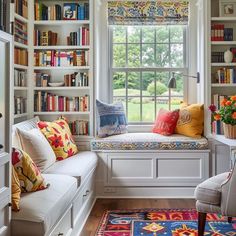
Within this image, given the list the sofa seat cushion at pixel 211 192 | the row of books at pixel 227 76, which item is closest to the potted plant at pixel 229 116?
the row of books at pixel 227 76

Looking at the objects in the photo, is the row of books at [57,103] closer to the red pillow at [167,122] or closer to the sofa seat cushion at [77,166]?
the sofa seat cushion at [77,166]

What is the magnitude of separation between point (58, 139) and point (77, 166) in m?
0.52

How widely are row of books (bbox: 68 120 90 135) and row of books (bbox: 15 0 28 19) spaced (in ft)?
4.81

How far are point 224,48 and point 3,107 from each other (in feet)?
11.3

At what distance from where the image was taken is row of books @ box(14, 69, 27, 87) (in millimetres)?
4090

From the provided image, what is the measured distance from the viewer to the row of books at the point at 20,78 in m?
4.09

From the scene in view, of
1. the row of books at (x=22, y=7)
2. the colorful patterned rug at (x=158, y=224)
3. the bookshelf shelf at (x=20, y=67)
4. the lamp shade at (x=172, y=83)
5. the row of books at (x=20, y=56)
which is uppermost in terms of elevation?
the row of books at (x=22, y=7)

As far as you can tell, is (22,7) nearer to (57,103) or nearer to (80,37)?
(80,37)

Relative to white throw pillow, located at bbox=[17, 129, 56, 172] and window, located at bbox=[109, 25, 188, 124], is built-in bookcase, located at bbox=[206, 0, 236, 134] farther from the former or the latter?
white throw pillow, located at bbox=[17, 129, 56, 172]

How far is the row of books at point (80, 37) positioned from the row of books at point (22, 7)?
614mm

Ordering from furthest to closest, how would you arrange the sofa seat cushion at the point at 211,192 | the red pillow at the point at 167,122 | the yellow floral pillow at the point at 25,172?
the red pillow at the point at 167,122, the sofa seat cushion at the point at 211,192, the yellow floral pillow at the point at 25,172

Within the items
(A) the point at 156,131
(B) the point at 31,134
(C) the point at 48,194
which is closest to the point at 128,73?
(A) the point at 156,131

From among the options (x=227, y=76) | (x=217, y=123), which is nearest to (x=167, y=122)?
(x=217, y=123)

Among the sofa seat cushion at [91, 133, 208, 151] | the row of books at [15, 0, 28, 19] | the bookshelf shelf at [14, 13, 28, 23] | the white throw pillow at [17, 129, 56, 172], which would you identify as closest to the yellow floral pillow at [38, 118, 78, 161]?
the white throw pillow at [17, 129, 56, 172]
